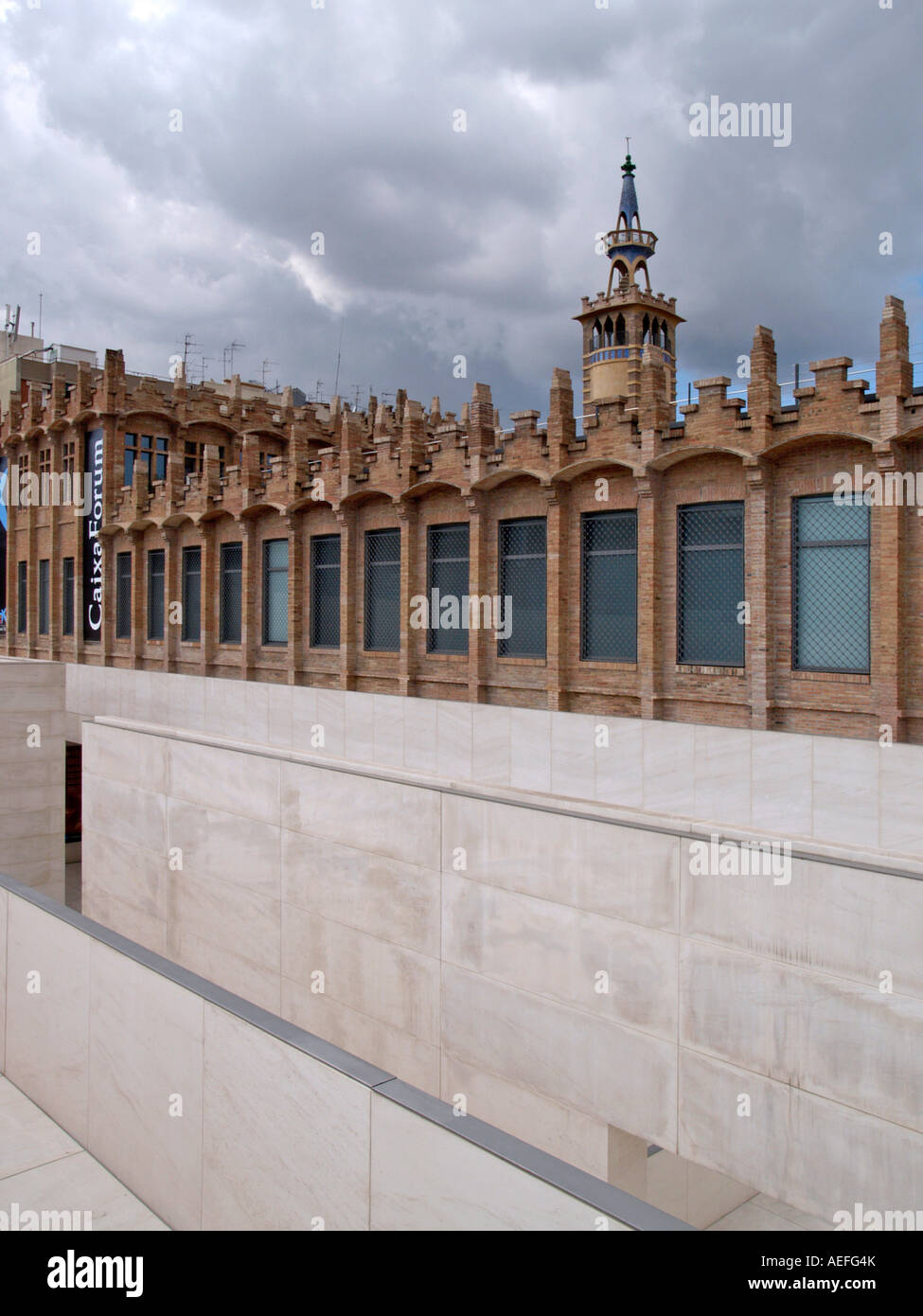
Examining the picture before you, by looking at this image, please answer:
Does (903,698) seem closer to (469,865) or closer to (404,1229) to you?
(469,865)

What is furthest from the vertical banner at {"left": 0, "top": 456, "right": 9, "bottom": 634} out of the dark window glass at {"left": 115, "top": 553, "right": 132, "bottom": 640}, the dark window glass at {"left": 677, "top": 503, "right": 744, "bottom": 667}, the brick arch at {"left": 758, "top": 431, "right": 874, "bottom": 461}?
the brick arch at {"left": 758, "top": 431, "right": 874, "bottom": 461}

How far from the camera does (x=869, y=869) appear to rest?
8.97 meters

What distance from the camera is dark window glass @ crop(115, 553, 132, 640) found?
1431 inches

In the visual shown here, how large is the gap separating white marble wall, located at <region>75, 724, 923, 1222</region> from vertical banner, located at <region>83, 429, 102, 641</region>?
21.7 meters

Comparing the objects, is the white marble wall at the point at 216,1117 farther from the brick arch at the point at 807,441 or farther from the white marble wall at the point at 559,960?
the brick arch at the point at 807,441

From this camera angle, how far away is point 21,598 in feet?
142

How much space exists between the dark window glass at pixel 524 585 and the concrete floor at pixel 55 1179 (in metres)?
16.6

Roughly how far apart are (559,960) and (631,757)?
3.89 m

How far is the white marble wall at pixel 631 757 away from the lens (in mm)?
11812

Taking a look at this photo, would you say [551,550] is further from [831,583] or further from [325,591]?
[325,591]

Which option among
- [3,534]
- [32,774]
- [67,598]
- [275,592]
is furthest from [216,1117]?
[3,534]

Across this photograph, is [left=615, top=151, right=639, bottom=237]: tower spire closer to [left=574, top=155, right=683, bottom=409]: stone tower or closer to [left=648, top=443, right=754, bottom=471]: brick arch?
[left=574, top=155, right=683, bottom=409]: stone tower

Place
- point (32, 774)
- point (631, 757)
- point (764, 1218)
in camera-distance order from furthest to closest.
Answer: point (32, 774) < point (631, 757) < point (764, 1218)
